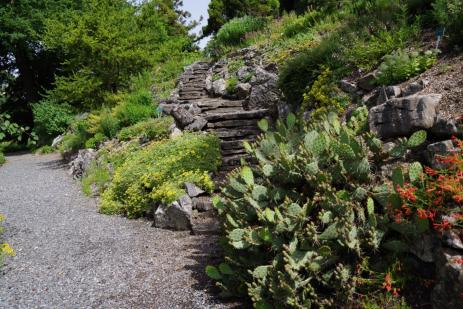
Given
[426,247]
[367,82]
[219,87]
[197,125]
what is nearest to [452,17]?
[367,82]

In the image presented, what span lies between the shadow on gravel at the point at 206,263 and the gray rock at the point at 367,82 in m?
2.99

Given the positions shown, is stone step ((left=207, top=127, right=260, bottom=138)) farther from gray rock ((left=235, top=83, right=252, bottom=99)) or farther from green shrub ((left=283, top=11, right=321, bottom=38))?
green shrub ((left=283, top=11, right=321, bottom=38))

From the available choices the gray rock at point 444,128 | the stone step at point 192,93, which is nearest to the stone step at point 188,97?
the stone step at point 192,93

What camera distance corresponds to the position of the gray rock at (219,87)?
36.8 feet

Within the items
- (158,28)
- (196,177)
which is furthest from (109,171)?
(158,28)

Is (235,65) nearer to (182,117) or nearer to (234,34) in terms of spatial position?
(234,34)

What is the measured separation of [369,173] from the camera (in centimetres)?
336

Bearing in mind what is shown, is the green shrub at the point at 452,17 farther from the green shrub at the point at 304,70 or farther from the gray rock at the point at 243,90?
the gray rock at the point at 243,90

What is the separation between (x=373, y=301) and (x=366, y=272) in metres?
0.25

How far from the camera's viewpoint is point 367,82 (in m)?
5.41

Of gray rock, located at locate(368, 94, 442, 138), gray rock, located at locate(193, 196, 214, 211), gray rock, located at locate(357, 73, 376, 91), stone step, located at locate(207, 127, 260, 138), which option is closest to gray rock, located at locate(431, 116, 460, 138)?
gray rock, located at locate(368, 94, 442, 138)

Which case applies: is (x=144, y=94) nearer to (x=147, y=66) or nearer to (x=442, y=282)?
(x=147, y=66)

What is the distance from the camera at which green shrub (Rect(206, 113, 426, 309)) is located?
2.95 m

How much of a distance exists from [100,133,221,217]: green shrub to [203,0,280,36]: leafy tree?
12.8m
